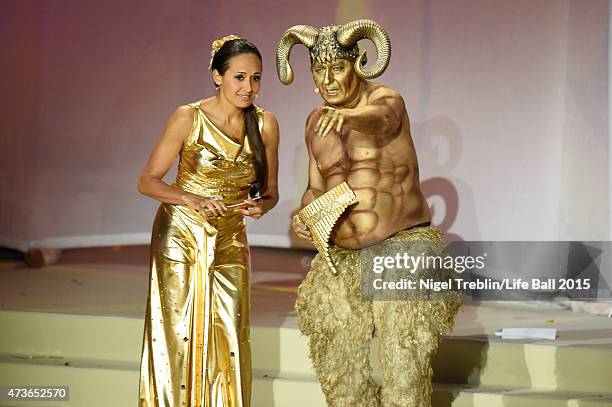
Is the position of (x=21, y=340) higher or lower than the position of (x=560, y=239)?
lower

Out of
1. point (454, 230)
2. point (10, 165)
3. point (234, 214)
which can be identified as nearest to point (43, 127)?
point (10, 165)

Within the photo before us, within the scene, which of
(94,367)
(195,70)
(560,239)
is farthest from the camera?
(195,70)

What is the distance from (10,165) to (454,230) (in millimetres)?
3836

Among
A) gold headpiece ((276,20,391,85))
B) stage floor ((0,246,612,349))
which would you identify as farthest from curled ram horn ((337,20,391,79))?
stage floor ((0,246,612,349))

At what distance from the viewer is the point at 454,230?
6582mm

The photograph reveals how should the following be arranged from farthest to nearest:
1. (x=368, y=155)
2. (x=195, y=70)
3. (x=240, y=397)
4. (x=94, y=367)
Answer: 1. (x=195, y=70)
2. (x=94, y=367)
3. (x=240, y=397)
4. (x=368, y=155)

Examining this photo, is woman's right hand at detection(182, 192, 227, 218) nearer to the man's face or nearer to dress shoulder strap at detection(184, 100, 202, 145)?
dress shoulder strap at detection(184, 100, 202, 145)

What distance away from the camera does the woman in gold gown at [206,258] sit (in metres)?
4.27

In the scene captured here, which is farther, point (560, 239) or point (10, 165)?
point (10, 165)

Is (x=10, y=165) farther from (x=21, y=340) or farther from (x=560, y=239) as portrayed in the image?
(x=560, y=239)

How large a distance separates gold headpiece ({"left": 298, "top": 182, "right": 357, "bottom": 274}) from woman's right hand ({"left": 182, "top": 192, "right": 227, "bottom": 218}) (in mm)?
409

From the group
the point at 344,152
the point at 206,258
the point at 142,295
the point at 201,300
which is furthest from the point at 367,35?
the point at 142,295

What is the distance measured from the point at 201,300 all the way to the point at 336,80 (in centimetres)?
117

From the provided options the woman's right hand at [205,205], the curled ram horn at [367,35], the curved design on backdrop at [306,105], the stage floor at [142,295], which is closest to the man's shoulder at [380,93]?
the curled ram horn at [367,35]
